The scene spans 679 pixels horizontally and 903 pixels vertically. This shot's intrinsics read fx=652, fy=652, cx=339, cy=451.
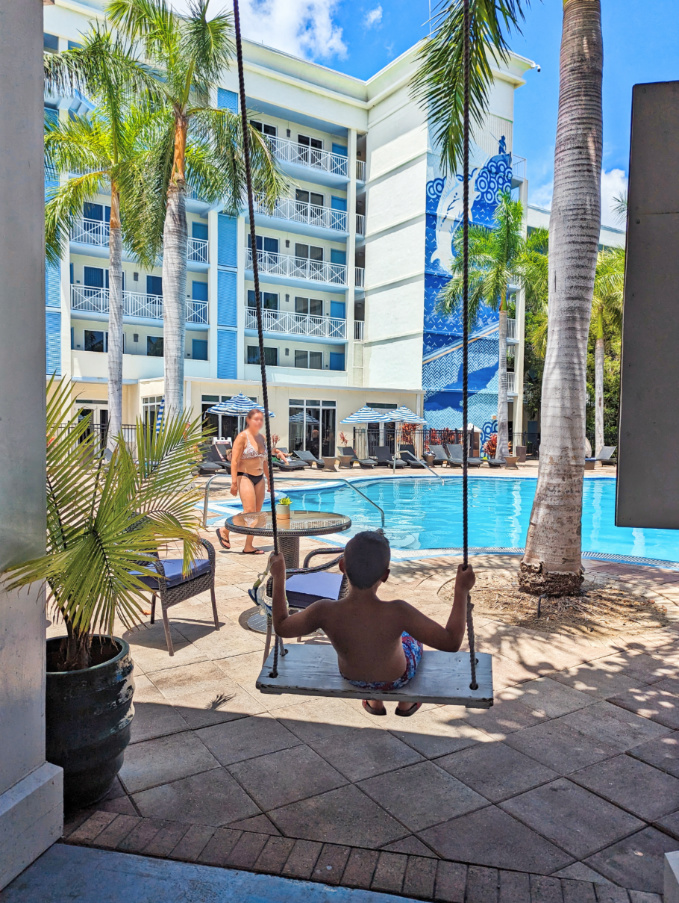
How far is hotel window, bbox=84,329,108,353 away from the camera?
1035 inches

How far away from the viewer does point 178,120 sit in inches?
539

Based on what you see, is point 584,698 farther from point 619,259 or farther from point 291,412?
point 619,259

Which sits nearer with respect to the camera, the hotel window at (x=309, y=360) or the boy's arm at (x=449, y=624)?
the boy's arm at (x=449, y=624)

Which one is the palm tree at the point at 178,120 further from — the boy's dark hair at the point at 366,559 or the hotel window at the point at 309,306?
the hotel window at the point at 309,306

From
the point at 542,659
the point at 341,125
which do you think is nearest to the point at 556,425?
the point at 542,659

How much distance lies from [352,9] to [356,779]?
1080 inches

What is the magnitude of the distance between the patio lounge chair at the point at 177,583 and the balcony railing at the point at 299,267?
24.9m

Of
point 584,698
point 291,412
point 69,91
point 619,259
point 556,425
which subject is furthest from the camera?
point 619,259

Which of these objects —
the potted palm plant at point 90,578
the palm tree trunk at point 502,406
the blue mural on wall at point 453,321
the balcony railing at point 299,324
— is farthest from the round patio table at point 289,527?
the blue mural on wall at point 453,321

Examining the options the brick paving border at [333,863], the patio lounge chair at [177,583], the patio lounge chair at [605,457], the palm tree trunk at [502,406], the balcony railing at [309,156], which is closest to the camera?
the brick paving border at [333,863]

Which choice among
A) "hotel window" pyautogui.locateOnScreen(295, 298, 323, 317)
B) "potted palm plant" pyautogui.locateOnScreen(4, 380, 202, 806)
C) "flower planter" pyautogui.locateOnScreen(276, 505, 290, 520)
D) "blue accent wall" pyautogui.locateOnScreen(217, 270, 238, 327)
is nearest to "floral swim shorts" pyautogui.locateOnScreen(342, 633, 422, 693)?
"potted palm plant" pyautogui.locateOnScreen(4, 380, 202, 806)

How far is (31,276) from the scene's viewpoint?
260 centimetres

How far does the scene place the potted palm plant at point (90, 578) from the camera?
8.61 feet

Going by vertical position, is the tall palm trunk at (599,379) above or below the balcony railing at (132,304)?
below
